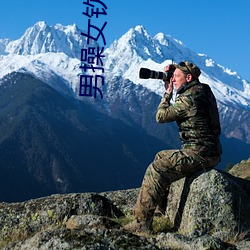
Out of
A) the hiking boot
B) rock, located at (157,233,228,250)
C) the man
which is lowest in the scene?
the hiking boot

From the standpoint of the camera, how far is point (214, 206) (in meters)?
10.2

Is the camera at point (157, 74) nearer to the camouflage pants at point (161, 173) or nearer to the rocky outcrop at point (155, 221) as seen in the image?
the camouflage pants at point (161, 173)

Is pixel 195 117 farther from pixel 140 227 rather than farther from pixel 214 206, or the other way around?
pixel 140 227

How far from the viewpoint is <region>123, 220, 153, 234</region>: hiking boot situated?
10.5m

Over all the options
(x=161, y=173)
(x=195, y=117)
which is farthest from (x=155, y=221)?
(x=195, y=117)

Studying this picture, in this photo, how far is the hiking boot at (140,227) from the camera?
10.5 m

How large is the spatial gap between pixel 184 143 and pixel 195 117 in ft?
2.06

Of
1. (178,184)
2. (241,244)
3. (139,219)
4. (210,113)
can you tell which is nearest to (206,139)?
(210,113)

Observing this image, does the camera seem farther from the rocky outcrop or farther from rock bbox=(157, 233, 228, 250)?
rock bbox=(157, 233, 228, 250)

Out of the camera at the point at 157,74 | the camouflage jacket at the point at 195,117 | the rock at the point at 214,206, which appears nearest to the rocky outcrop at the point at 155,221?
the rock at the point at 214,206

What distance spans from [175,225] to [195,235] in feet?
10.2

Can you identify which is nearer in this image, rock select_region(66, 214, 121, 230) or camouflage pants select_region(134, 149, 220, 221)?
rock select_region(66, 214, 121, 230)

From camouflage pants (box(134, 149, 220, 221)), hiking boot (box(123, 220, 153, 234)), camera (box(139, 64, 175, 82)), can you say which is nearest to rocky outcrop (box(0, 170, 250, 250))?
hiking boot (box(123, 220, 153, 234))

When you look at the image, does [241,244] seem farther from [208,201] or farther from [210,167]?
[210,167]
